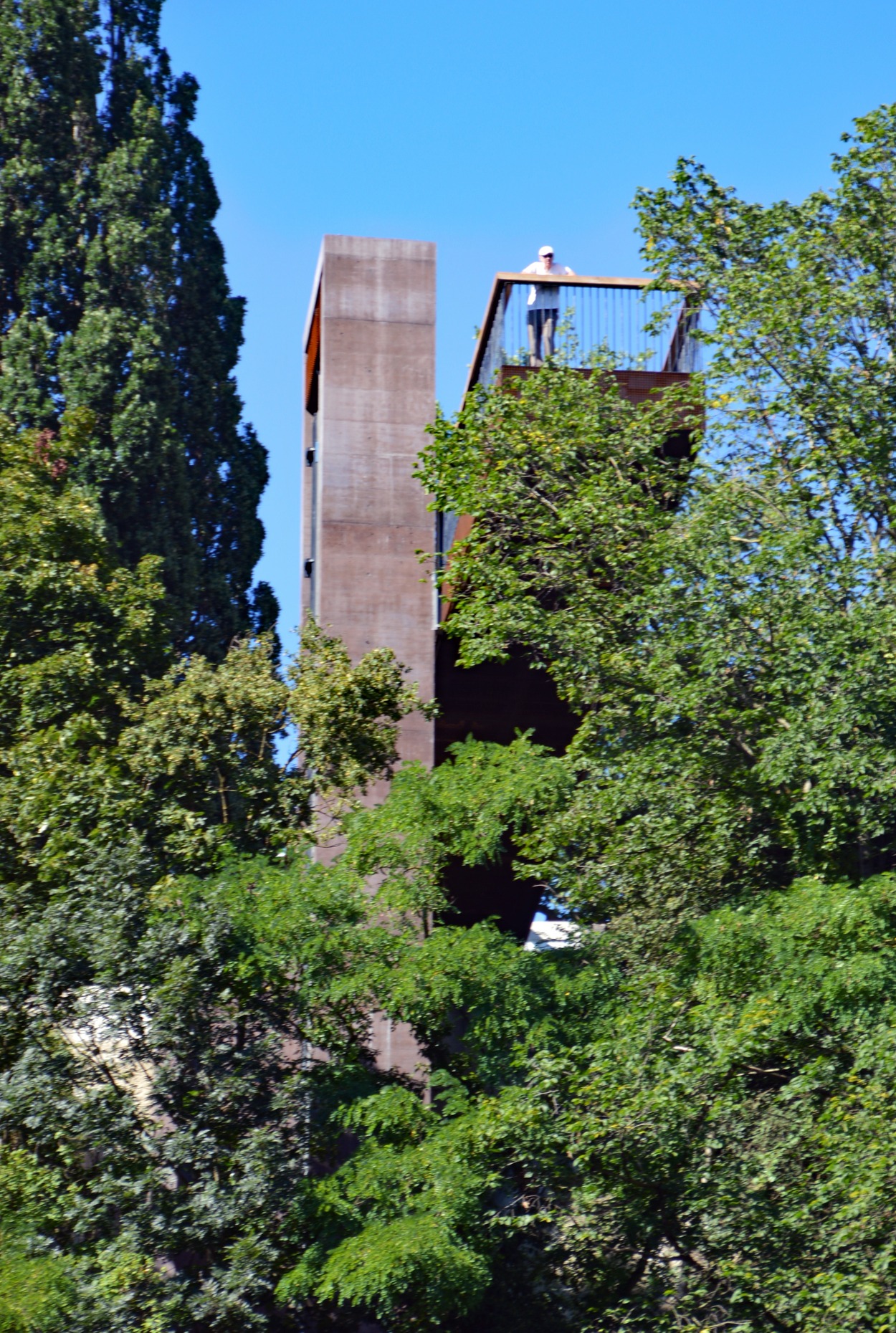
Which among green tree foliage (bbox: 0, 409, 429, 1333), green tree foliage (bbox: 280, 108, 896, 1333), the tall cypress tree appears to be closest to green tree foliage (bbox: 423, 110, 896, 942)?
green tree foliage (bbox: 280, 108, 896, 1333)

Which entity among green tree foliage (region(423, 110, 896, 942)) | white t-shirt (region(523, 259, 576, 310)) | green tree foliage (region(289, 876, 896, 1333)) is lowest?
green tree foliage (region(289, 876, 896, 1333))

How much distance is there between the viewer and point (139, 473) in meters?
27.2

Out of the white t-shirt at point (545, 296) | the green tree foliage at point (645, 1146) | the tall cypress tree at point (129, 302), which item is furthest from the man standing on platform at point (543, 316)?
the tall cypress tree at point (129, 302)

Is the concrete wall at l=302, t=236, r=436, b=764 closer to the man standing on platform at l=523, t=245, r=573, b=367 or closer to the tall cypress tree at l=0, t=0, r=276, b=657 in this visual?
the man standing on platform at l=523, t=245, r=573, b=367

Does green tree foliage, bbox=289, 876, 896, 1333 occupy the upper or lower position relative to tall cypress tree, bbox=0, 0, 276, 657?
lower

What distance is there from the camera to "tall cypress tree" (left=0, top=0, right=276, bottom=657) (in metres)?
27.2

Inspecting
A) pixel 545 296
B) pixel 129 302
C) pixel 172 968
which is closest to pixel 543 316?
pixel 545 296

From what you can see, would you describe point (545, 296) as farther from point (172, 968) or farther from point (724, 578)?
point (172, 968)

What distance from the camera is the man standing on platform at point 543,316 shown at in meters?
18.2

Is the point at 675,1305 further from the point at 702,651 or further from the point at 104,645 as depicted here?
the point at 104,645

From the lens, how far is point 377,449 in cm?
2003

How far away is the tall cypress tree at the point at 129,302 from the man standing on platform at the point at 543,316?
10.0m

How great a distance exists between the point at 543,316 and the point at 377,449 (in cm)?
289

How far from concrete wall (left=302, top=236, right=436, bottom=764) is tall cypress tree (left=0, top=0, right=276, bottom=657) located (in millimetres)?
7227
